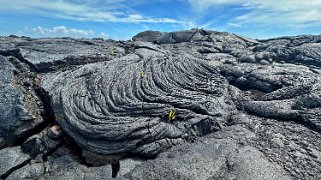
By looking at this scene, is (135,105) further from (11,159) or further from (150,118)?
(11,159)

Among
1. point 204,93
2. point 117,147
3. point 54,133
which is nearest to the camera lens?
point 117,147

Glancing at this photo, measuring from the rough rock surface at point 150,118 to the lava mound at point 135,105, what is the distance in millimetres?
60

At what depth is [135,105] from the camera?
771 inches

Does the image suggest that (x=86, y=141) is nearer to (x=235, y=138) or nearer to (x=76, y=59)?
(x=235, y=138)

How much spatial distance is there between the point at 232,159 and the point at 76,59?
616 inches

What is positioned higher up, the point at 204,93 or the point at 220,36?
the point at 220,36

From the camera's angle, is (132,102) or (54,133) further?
(132,102)

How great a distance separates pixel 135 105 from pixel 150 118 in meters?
Result: 1.40

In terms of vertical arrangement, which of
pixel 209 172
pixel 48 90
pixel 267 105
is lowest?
pixel 209 172

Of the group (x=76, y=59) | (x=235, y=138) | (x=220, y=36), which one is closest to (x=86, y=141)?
(x=235, y=138)

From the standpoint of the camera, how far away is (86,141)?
17.9 meters

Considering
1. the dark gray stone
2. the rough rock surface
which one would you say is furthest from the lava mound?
the dark gray stone

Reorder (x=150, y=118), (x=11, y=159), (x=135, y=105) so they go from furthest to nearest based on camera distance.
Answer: (x=135, y=105), (x=150, y=118), (x=11, y=159)

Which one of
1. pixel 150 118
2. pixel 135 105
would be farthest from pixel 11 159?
pixel 150 118
